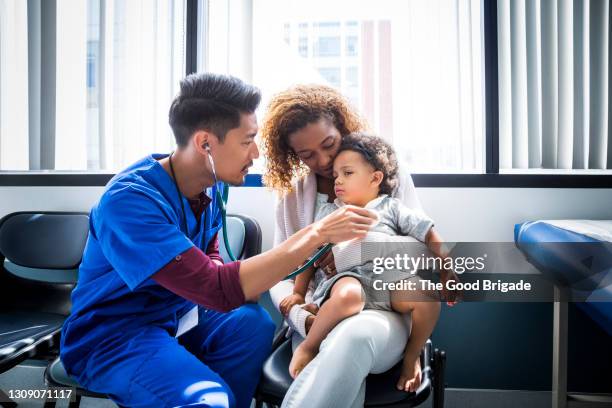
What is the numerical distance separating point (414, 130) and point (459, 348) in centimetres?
95

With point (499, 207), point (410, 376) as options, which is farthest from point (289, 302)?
point (499, 207)

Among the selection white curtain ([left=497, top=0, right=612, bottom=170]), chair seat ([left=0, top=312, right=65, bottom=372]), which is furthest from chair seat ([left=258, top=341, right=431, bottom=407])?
white curtain ([left=497, top=0, right=612, bottom=170])

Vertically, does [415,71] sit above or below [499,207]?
above

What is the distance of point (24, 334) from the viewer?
1.35 m

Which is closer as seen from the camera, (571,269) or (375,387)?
(375,387)

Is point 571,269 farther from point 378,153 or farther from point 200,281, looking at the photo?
point 200,281

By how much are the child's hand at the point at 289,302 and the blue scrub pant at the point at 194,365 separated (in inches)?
2.8

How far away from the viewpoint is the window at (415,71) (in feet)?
6.13

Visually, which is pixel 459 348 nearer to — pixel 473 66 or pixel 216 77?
pixel 473 66

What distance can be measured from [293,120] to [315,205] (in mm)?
281

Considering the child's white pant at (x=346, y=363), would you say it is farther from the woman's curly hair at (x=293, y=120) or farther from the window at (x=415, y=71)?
the window at (x=415, y=71)

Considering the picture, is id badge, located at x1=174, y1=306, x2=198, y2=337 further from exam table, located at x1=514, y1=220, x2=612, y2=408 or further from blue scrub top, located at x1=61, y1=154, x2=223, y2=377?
exam table, located at x1=514, y1=220, x2=612, y2=408

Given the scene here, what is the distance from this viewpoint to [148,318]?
1.07 meters

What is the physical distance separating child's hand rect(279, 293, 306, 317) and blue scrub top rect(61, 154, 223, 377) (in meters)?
0.28
